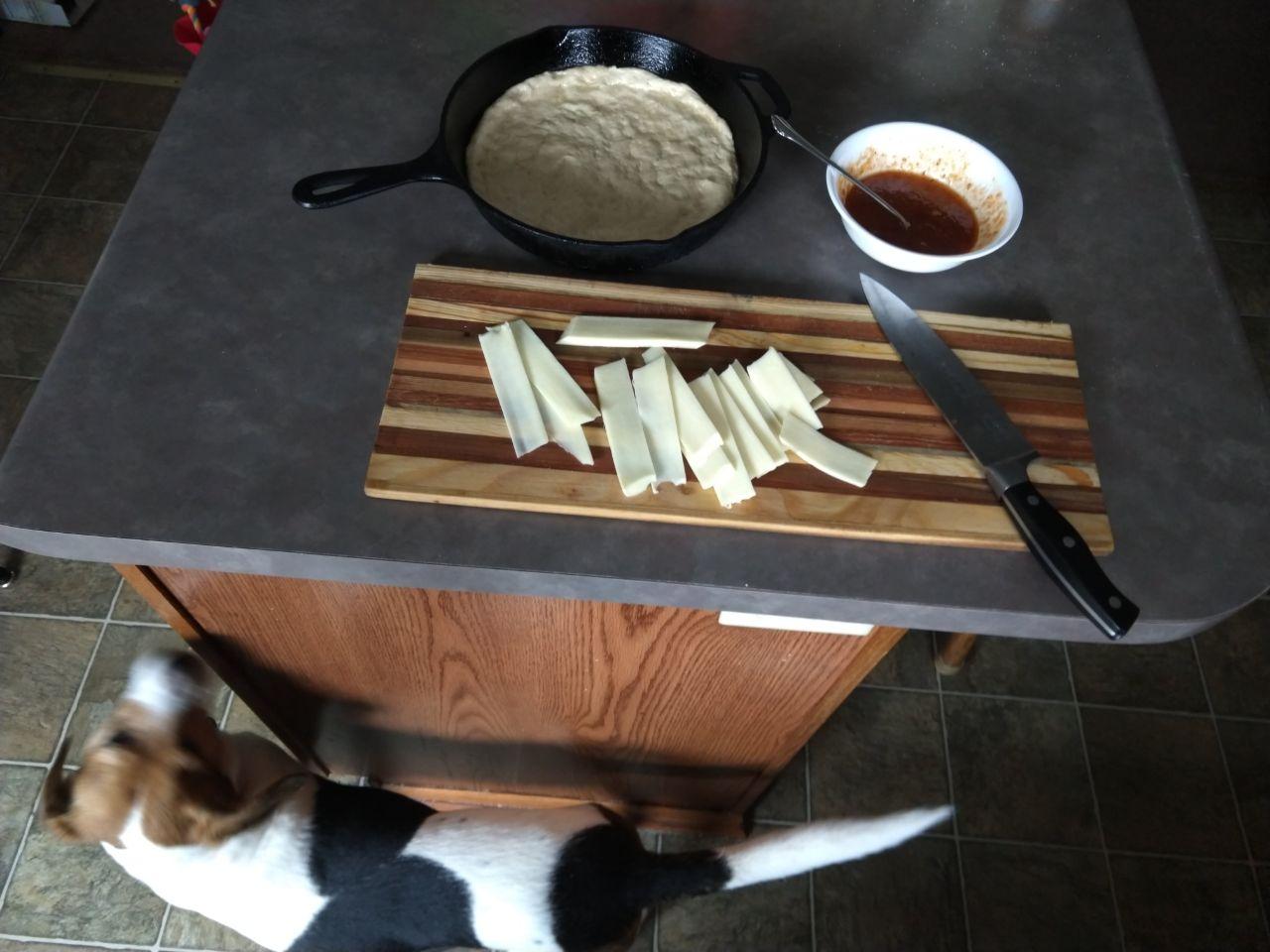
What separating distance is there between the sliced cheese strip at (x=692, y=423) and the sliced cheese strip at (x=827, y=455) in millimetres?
61

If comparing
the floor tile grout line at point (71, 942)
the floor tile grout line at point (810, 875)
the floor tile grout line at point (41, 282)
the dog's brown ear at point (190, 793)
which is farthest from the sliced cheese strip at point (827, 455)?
the floor tile grout line at point (41, 282)

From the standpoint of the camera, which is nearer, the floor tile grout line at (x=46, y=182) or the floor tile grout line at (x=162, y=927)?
the floor tile grout line at (x=162, y=927)

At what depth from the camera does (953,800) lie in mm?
1513

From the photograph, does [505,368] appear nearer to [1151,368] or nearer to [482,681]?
[482,681]

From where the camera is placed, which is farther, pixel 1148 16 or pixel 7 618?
pixel 1148 16

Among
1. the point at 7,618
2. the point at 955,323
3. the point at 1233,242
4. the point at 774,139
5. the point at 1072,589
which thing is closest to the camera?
the point at 1072,589

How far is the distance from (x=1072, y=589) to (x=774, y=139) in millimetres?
558

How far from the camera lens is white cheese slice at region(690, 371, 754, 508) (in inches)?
27.1

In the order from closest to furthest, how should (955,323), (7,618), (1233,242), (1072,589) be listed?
(1072,589), (955,323), (7,618), (1233,242)

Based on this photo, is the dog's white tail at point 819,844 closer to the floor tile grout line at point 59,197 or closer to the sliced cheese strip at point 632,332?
the sliced cheese strip at point 632,332

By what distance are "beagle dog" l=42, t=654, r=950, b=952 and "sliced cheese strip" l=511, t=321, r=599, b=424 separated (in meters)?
0.52

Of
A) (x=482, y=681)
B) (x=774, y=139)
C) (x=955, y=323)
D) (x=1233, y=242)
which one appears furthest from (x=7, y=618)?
(x=1233, y=242)

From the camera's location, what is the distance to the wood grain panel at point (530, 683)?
Answer: 0.86 m

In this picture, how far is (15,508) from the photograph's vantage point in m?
0.68
